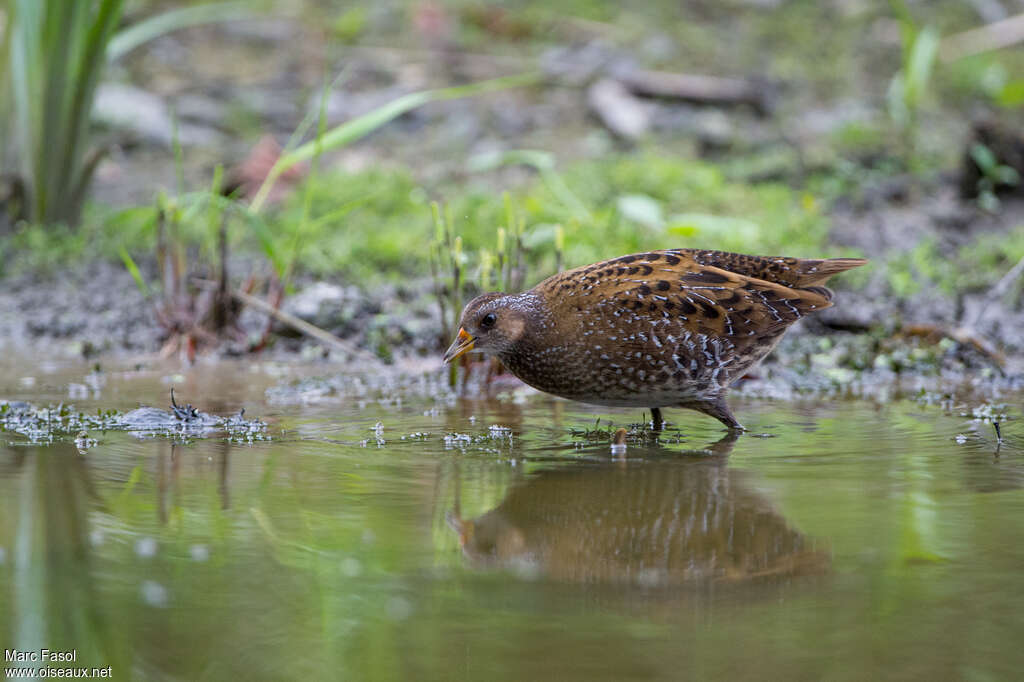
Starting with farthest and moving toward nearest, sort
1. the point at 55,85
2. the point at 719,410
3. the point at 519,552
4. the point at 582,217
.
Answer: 1. the point at 55,85
2. the point at 582,217
3. the point at 719,410
4. the point at 519,552

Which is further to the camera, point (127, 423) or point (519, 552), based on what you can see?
point (127, 423)

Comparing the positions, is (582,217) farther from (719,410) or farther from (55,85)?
(55,85)

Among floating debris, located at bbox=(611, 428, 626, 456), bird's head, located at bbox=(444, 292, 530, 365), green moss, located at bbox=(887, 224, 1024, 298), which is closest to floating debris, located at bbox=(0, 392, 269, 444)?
bird's head, located at bbox=(444, 292, 530, 365)

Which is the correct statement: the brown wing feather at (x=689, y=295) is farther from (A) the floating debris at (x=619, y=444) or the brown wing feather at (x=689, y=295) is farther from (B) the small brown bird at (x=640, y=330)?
(A) the floating debris at (x=619, y=444)

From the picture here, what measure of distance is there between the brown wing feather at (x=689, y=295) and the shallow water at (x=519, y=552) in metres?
0.43

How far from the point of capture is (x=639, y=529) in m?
3.12

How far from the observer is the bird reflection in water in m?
2.78

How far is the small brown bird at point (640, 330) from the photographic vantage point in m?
4.51

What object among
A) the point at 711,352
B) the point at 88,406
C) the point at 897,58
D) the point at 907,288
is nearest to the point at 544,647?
the point at 711,352

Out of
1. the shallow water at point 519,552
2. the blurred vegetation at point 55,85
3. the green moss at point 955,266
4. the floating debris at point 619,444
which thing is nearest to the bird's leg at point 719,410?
the shallow water at point 519,552

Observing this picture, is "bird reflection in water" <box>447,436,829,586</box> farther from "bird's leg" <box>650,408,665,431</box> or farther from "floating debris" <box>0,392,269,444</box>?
"floating debris" <box>0,392,269,444</box>

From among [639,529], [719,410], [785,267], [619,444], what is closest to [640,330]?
[719,410]

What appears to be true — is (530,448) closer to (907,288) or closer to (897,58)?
(907,288)

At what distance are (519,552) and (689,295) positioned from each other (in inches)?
79.2
